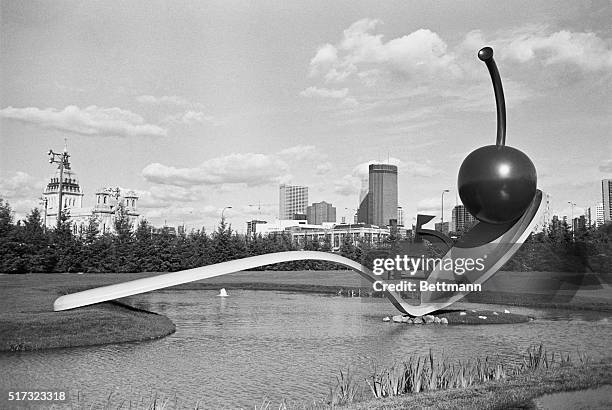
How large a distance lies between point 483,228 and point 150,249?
2543cm

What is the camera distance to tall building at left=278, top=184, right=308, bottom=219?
418 ft

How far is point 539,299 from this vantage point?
2177 centimetres

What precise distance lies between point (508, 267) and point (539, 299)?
41.9 feet

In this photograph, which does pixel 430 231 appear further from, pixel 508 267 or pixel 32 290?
pixel 508 267

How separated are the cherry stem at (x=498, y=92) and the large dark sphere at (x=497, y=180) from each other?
1.04 m

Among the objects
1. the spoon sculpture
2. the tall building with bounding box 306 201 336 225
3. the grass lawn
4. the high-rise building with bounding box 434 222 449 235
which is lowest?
the grass lawn

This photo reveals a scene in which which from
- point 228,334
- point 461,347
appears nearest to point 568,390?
point 461,347

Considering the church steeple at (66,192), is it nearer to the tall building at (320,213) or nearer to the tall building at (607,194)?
the tall building at (607,194)

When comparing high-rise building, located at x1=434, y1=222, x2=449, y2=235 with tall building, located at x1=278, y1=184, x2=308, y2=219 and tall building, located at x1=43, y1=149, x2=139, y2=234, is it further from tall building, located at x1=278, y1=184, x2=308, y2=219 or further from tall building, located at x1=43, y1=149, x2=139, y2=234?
tall building, located at x1=278, y1=184, x2=308, y2=219

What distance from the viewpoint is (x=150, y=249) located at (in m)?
36.2

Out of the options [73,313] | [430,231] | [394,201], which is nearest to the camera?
[73,313]

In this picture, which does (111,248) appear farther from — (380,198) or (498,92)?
(380,198)

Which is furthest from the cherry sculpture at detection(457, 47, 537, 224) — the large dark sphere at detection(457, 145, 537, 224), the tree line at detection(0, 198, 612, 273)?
the tree line at detection(0, 198, 612, 273)

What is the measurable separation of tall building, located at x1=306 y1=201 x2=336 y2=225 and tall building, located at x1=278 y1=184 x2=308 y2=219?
562 cm
